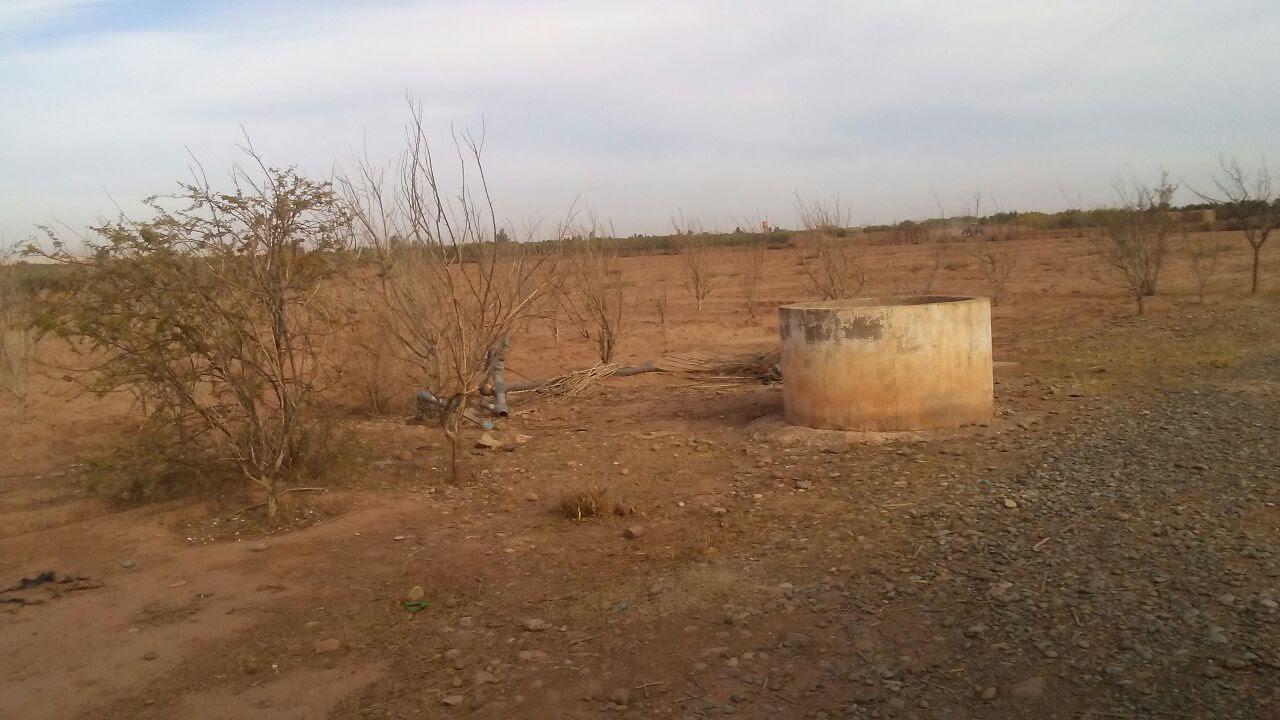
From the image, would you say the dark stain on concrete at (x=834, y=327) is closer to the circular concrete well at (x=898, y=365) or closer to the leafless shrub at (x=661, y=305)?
the circular concrete well at (x=898, y=365)

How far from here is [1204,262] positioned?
72.3 ft

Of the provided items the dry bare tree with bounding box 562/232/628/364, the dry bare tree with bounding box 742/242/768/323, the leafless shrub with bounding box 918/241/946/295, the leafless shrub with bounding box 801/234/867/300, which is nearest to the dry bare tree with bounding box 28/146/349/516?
the dry bare tree with bounding box 562/232/628/364

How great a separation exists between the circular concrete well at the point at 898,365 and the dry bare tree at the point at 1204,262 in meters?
10.4

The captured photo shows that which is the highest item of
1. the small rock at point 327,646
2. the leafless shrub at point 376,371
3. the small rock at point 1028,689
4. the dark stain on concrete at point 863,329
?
the dark stain on concrete at point 863,329

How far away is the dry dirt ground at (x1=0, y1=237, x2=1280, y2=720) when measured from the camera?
3.63 m

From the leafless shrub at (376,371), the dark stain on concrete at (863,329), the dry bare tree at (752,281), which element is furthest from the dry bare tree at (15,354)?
the dry bare tree at (752,281)

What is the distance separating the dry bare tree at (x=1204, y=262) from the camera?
53.1 ft

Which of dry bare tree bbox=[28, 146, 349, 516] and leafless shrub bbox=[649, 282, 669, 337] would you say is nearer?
dry bare tree bbox=[28, 146, 349, 516]

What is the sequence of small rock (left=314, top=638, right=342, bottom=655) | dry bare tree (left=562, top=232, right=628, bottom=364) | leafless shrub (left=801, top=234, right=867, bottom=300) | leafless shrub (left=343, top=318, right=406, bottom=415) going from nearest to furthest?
small rock (left=314, top=638, right=342, bottom=655), leafless shrub (left=343, top=318, right=406, bottom=415), dry bare tree (left=562, top=232, right=628, bottom=364), leafless shrub (left=801, top=234, right=867, bottom=300)

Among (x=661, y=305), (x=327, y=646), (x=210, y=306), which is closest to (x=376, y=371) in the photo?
(x=210, y=306)

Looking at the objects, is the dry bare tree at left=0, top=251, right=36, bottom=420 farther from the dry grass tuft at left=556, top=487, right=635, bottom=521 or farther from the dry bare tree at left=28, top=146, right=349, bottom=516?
the dry grass tuft at left=556, top=487, right=635, bottom=521

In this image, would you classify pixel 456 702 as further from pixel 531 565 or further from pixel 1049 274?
pixel 1049 274

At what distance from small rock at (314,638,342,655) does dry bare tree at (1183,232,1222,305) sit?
15.6 meters

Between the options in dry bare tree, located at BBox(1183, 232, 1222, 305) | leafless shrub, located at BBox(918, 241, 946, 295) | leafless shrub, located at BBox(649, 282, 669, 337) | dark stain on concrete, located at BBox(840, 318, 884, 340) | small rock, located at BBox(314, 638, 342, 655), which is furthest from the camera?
leafless shrub, located at BBox(918, 241, 946, 295)
